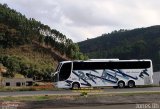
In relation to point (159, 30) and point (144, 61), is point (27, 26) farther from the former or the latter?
point (144, 61)

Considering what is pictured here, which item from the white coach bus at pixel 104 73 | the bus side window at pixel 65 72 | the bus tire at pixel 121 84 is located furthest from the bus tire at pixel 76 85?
the bus tire at pixel 121 84

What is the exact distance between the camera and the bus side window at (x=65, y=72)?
4225 cm

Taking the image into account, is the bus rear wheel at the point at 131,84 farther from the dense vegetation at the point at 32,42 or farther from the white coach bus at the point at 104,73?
the dense vegetation at the point at 32,42

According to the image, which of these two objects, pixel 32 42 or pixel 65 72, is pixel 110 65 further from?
pixel 32 42

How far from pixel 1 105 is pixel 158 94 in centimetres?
1038

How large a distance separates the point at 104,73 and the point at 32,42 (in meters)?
107

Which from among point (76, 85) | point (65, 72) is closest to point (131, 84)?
point (76, 85)

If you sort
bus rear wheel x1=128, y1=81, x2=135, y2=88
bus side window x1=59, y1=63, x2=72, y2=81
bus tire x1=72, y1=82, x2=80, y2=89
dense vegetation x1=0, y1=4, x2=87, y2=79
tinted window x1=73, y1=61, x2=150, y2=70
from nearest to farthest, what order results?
bus tire x1=72, y1=82, x2=80, y2=89, bus side window x1=59, y1=63, x2=72, y2=81, tinted window x1=73, y1=61, x2=150, y2=70, bus rear wheel x1=128, y1=81, x2=135, y2=88, dense vegetation x1=0, y1=4, x2=87, y2=79

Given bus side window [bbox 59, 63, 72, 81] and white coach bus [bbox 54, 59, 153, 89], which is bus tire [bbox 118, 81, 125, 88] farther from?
bus side window [bbox 59, 63, 72, 81]

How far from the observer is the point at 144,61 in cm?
4356

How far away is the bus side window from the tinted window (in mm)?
600

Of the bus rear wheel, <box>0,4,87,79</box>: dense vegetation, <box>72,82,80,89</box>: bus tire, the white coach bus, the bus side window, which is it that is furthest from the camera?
Result: <box>0,4,87,79</box>: dense vegetation

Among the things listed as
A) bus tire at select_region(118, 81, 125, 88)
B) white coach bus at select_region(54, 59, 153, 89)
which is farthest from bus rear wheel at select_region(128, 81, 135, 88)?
bus tire at select_region(118, 81, 125, 88)

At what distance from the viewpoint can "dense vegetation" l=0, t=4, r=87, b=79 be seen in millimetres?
138850
